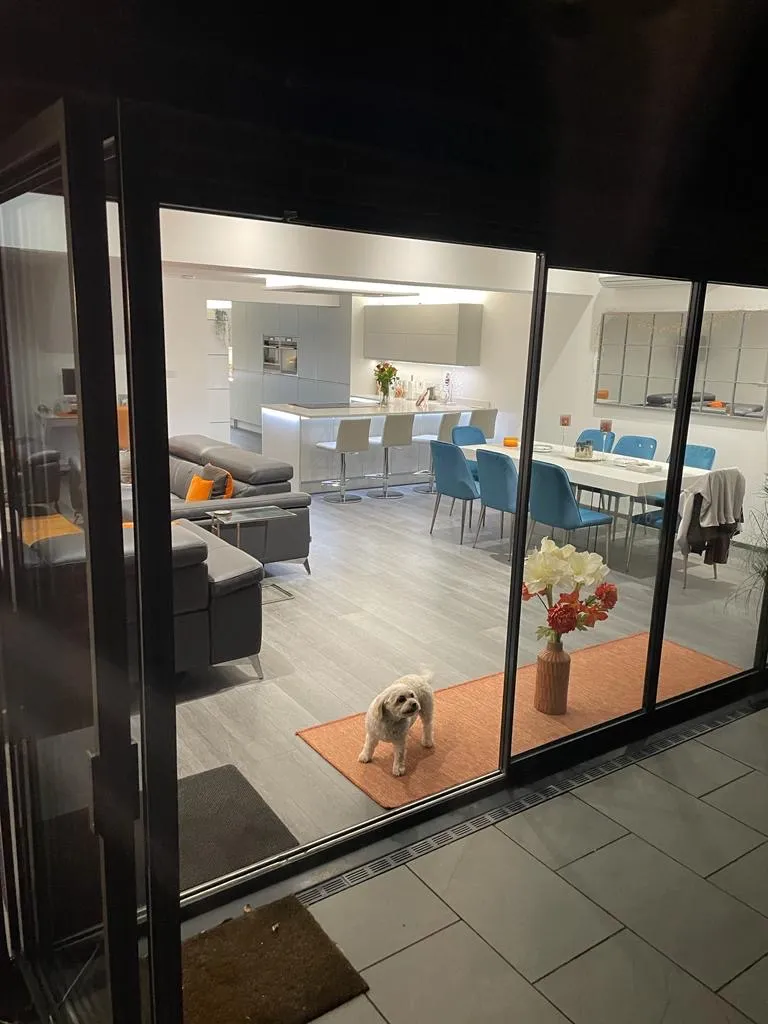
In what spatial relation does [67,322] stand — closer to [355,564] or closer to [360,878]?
[360,878]

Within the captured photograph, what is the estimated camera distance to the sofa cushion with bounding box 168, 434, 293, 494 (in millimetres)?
6043

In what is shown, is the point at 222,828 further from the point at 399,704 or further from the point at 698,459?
the point at 698,459

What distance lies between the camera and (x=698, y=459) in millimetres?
4844

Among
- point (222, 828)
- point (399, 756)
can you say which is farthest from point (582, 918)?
point (222, 828)

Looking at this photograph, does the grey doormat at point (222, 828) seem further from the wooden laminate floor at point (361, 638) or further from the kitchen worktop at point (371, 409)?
the kitchen worktop at point (371, 409)

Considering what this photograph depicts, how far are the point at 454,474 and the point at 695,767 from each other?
377 cm

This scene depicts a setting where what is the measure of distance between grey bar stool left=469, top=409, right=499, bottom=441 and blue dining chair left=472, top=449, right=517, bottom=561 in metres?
2.76

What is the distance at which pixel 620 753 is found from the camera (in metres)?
3.48

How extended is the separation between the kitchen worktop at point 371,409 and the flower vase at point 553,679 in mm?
4799

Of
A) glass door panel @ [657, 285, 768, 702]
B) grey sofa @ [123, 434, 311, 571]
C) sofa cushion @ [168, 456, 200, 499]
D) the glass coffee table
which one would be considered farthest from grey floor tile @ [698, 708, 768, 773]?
sofa cushion @ [168, 456, 200, 499]

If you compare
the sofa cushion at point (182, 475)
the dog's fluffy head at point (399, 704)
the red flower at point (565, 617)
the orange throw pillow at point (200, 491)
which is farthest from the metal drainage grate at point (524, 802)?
the sofa cushion at point (182, 475)

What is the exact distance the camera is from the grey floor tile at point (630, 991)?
2.14 metres

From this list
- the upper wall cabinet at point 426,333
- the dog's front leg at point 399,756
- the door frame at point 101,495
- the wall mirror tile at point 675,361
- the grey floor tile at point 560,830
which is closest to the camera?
the door frame at point 101,495

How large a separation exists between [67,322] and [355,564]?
4.74m
